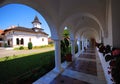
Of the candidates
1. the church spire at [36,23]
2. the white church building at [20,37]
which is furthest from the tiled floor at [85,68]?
the church spire at [36,23]

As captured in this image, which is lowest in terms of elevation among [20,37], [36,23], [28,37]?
[20,37]

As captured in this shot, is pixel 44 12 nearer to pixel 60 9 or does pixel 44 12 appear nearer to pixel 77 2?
pixel 60 9

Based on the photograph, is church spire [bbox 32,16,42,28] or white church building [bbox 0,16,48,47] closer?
white church building [bbox 0,16,48,47]

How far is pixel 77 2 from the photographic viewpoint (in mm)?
4844

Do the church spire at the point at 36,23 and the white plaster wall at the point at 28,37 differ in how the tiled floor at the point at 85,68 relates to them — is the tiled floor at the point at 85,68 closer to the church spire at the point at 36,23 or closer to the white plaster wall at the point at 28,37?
the white plaster wall at the point at 28,37

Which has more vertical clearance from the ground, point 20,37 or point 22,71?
point 20,37

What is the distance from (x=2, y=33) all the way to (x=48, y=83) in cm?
3818

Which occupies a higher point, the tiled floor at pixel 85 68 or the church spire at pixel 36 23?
the church spire at pixel 36 23

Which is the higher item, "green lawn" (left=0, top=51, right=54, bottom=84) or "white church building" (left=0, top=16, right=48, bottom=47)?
"white church building" (left=0, top=16, right=48, bottom=47)

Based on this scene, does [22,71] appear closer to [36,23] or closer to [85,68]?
[85,68]

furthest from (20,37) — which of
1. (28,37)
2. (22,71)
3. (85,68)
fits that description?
(85,68)

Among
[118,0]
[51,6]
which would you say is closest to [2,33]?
[51,6]

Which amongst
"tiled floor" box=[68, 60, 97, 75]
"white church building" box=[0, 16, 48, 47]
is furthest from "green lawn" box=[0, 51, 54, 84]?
"white church building" box=[0, 16, 48, 47]

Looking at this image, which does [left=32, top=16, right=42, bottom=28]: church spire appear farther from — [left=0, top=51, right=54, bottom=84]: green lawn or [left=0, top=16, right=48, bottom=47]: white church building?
[left=0, top=51, right=54, bottom=84]: green lawn
